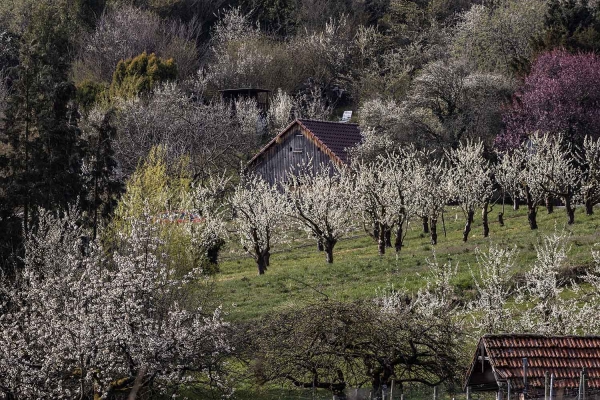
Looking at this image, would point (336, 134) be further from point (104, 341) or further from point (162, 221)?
point (104, 341)

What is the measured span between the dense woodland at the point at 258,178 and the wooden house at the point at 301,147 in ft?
5.45

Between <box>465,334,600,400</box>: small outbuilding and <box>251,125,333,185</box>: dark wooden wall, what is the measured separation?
38.3 m

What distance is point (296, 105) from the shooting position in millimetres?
69938

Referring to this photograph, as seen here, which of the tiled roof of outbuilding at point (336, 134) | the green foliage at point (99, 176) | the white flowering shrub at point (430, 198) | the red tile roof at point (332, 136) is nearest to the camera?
the green foliage at point (99, 176)

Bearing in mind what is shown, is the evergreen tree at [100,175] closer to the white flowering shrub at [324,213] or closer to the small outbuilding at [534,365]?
the white flowering shrub at [324,213]

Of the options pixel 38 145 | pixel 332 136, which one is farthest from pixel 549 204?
pixel 38 145

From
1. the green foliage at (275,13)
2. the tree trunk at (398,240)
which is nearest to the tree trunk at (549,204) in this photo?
the tree trunk at (398,240)

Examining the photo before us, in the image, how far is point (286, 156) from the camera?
58.6 metres

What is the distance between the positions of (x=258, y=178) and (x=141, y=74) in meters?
15.6

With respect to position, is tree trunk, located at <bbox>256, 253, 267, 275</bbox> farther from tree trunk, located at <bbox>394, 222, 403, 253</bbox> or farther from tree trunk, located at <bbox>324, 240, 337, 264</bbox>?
tree trunk, located at <bbox>394, 222, 403, 253</bbox>

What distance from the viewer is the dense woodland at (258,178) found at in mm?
21359

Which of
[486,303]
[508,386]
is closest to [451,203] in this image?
[486,303]

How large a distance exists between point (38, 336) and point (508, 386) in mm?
8654

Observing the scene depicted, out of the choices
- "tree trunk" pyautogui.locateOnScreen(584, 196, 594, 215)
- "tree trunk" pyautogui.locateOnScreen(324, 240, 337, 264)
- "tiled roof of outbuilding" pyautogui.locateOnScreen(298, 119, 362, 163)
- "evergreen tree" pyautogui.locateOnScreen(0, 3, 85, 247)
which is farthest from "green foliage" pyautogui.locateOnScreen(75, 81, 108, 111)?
"evergreen tree" pyautogui.locateOnScreen(0, 3, 85, 247)
